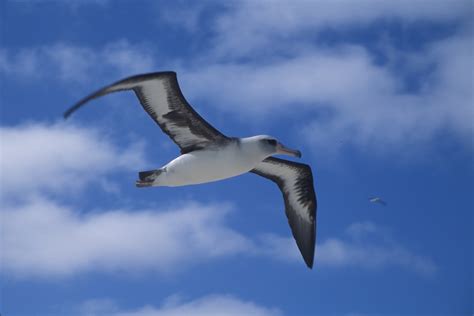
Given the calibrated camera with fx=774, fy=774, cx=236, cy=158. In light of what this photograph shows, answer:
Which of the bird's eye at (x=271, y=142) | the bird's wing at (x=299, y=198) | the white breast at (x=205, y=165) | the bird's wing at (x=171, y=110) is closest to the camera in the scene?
the bird's wing at (x=171, y=110)

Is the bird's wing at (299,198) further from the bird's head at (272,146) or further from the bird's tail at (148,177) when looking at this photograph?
the bird's tail at (148,177)

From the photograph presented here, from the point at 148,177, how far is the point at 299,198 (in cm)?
431

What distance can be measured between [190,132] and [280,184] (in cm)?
353

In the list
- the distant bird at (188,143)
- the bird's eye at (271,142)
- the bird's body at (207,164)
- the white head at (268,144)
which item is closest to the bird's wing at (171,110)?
the distant bird at (188,143)

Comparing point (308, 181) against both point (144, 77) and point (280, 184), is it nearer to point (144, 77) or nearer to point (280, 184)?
point (280, 184)

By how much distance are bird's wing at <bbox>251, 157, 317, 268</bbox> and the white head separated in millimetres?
1609

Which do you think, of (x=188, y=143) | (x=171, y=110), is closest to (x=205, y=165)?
(x=188, y=143)

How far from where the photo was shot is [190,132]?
13.8 m

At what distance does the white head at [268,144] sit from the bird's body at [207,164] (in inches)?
6.1

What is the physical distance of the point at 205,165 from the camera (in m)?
13.6

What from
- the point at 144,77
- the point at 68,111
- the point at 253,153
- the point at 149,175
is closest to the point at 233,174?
the point at 253,153

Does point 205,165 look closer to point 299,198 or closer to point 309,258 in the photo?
point 299,198

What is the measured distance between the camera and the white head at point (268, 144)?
1394 centimetres

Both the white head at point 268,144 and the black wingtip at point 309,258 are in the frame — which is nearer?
the white head at point 268,144
